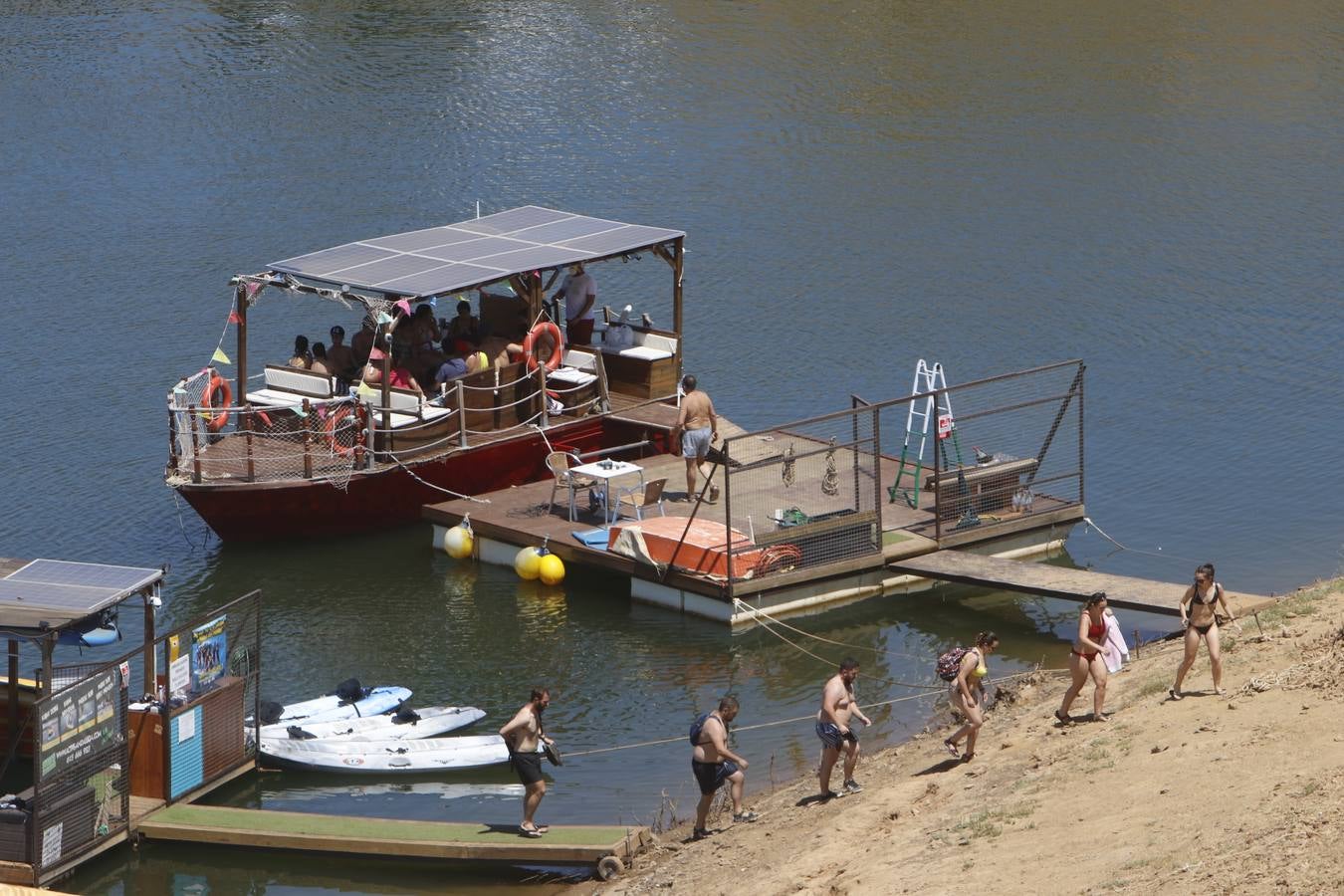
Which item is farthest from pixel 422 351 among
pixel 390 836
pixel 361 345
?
pixel 390 836

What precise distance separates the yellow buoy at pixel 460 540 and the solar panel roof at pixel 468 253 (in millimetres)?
3344

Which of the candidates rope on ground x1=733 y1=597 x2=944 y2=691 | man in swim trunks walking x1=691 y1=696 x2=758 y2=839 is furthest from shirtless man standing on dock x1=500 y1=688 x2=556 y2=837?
rope on ground x1=733 y1=597 x2=944 y2=691

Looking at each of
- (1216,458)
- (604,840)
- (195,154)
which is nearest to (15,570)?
(604,840)

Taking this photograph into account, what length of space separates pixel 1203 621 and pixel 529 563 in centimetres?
1069

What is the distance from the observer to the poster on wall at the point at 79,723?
1786cm

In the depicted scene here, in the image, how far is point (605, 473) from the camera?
90.0ft

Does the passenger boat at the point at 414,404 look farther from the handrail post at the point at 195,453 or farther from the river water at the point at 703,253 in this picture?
the river water at the point at 703,253

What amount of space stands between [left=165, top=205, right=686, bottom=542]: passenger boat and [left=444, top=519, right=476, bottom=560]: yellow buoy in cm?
106

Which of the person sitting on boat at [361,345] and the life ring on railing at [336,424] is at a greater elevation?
the person sitting on boat at [361,345]

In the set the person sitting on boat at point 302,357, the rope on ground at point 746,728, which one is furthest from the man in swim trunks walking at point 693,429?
the person sitting on boat at point 302,357

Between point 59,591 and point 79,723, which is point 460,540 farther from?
point 79,723

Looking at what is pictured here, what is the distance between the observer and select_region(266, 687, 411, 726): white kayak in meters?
22.5

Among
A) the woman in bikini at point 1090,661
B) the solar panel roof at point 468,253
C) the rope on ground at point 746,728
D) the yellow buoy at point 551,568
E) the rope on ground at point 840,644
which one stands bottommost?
the rope on ground at point 746,728

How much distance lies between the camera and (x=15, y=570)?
20156 mm
